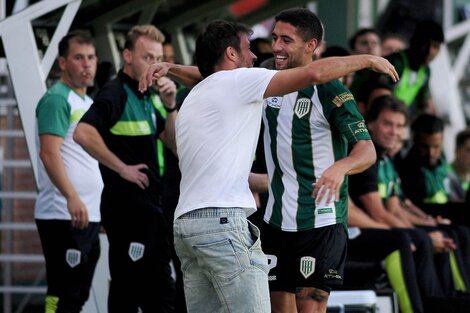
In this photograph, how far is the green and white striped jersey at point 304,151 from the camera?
281 inches

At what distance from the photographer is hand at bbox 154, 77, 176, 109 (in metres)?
8.05

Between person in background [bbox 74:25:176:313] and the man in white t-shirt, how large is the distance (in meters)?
1.87

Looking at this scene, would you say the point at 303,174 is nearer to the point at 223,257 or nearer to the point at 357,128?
the point at 357,128

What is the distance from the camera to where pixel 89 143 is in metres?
8.20

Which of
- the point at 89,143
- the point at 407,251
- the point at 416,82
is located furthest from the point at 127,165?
the point at 416,82

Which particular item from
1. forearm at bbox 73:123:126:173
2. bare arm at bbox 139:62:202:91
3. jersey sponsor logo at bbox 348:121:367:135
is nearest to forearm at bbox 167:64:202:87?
bare arm at bbox 139:62:202:91

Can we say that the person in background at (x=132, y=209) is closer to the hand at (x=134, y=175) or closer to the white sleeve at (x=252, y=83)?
the hand at (x=134, y=175)

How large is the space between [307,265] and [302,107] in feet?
2.93

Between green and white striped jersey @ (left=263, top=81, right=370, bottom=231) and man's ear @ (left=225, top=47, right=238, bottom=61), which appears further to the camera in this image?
green and white striped jersey @ (left=263, top=81, right=370, bottom=231)

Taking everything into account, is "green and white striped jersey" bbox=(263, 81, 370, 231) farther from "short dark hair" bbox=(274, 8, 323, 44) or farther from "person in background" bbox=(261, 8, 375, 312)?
"short dark hair" bbox=(274, 8, 323, 44)

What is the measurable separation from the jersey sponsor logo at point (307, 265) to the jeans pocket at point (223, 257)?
1.03 metres

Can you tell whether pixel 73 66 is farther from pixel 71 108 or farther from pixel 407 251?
pixel 407 251

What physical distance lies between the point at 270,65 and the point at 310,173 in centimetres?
96

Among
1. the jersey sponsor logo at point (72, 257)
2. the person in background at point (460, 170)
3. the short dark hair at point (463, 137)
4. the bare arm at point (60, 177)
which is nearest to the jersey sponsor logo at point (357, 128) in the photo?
the bare arm at point (60, 177)
